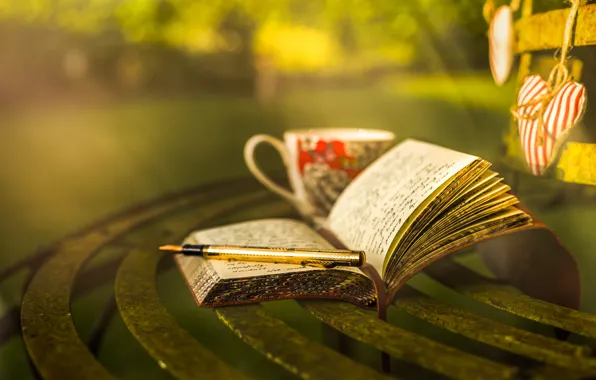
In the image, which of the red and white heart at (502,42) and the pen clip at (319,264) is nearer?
the pen clip at (319,264)

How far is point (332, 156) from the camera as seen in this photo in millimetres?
794

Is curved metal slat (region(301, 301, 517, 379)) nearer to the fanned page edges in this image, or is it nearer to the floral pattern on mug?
the fanned page edges

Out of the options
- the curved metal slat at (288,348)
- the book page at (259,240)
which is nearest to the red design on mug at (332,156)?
the book page at (259,240)

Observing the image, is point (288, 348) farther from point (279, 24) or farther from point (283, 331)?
point (279, 24)

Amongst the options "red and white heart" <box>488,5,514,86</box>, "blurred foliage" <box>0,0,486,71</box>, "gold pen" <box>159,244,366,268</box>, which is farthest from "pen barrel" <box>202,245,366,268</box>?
"blurred foliage" <box>0,0,486,71</box>

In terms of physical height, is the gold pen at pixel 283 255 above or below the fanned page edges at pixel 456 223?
below

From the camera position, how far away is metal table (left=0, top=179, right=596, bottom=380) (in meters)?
0.40

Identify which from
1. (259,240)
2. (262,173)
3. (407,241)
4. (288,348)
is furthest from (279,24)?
(288,348)

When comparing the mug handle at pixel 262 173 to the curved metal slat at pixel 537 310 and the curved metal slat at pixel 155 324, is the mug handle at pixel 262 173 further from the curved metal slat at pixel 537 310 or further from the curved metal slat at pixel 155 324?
the curved metal slat at pixel 537 310

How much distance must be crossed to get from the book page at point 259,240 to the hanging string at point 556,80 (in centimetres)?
28

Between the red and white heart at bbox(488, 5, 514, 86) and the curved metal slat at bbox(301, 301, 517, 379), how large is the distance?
44cm

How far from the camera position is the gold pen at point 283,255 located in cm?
53

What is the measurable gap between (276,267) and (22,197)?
0.89 metres

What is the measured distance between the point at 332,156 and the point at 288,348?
407 mm
